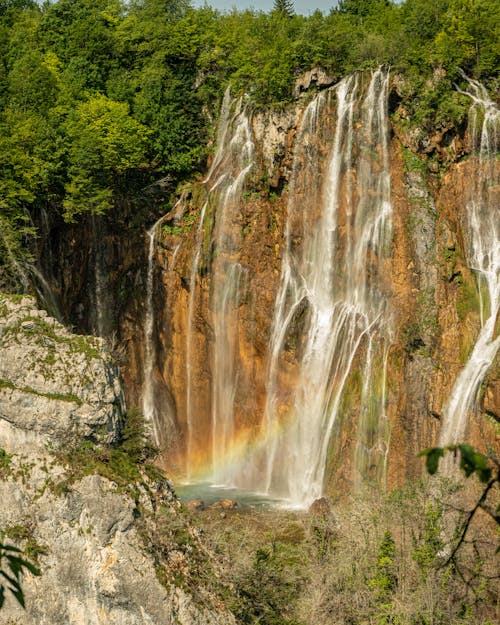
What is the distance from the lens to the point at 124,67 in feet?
161

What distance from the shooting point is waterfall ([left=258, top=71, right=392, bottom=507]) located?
3491cm

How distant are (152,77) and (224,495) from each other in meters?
21.9

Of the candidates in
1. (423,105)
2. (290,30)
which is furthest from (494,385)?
(290,30)

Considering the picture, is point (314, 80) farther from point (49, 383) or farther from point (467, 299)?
point (49, 383)

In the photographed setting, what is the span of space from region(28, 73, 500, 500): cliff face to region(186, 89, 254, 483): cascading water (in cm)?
6

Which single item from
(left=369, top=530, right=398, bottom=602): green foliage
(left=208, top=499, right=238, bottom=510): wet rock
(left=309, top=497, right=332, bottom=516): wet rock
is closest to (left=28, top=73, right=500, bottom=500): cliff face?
(left=309, top=497, right=332, bottom=516): wet rock

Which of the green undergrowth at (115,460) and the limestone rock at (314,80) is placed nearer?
the green undergrowth at (115,460)

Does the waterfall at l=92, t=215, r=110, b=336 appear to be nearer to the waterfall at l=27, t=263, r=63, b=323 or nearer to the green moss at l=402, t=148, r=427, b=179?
the waterfall at l=27, t=263, r=63, b=323

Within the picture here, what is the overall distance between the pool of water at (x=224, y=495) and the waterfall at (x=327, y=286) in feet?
2.90

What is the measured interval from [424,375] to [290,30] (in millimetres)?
22459

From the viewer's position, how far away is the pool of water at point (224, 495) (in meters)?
33.7

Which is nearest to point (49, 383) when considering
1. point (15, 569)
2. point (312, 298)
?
point (15, 569)

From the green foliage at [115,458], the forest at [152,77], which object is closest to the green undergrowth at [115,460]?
the green foliage at [115,458]

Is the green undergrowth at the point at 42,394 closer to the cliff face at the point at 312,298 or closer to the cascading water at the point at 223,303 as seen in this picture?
the cliff face at the point at 312,298
